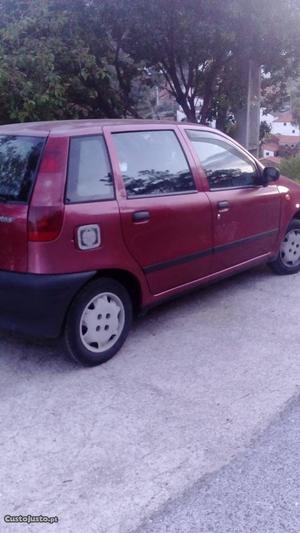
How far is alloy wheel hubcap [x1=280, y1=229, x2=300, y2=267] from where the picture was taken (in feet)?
18.2

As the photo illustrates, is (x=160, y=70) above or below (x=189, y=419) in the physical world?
above

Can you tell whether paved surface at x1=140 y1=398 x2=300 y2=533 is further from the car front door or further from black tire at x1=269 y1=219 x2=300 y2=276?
black tire at x1=269 y1=219 x2=300 y2=276

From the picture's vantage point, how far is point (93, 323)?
12.2 ft

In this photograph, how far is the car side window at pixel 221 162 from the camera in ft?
14.8

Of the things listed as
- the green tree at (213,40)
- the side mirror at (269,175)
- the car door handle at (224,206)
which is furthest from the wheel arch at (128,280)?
the green tree at (213,40)

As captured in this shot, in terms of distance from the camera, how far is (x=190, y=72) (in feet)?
32.4

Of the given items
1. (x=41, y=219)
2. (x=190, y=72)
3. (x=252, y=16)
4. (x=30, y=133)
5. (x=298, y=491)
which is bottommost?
(x=298, y=491)

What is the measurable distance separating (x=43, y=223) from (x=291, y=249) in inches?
122

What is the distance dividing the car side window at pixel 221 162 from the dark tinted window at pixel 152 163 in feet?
0.78

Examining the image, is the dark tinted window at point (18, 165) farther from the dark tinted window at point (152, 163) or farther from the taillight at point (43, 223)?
the dark tinted window at point (152, 163)

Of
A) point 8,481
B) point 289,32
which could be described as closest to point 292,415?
point 8,481

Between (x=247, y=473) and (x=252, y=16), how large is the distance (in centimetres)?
718

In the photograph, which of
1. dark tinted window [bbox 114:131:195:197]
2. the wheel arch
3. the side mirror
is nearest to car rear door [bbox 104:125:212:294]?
dark tinted window [bbox 114:131:195:197]

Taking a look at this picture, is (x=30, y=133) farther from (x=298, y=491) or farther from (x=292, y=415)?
(x=298, y=491)
